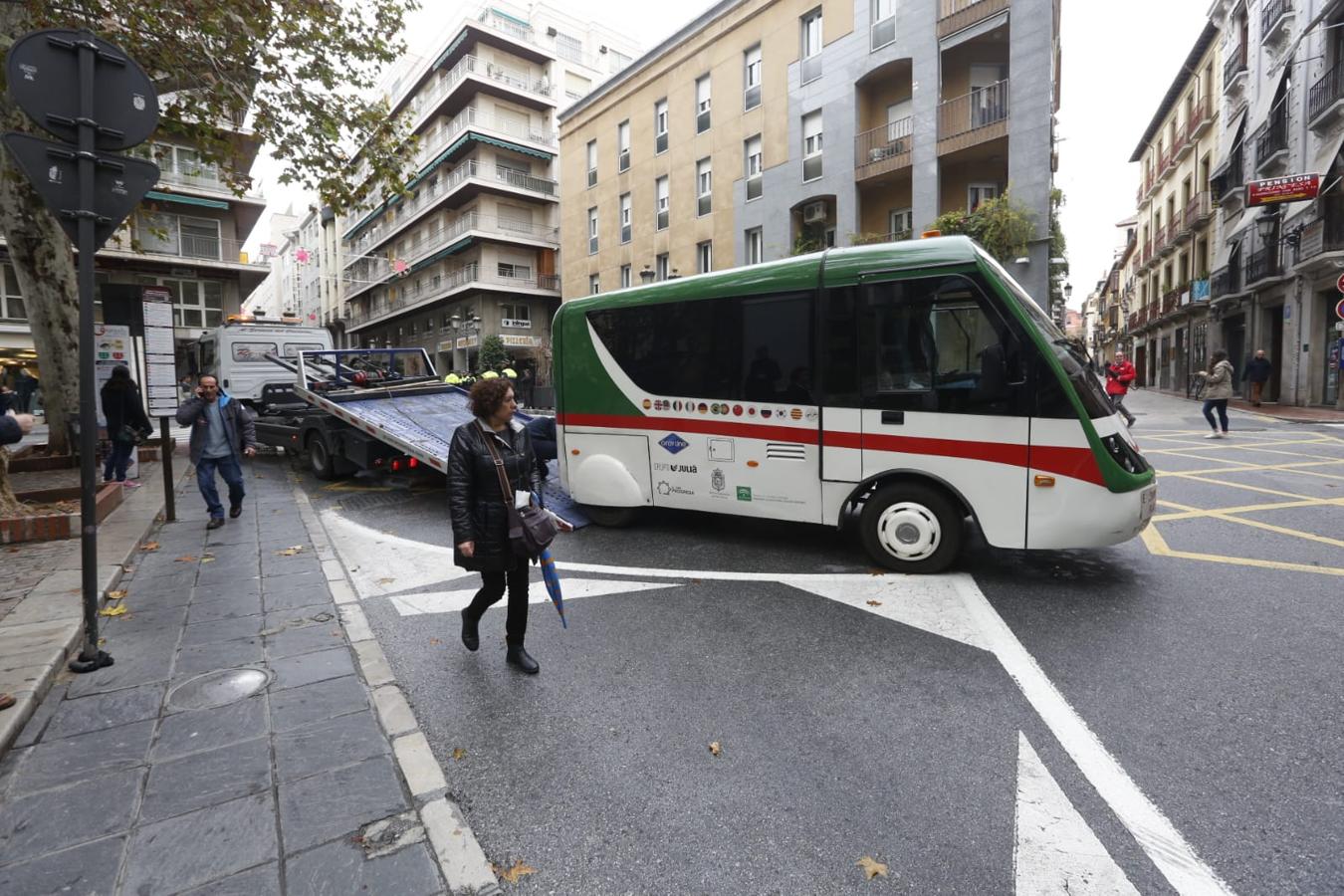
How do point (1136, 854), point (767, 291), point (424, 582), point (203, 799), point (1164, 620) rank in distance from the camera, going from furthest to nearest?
point (767, 291), point (424, 582), point (1164, 620), point (203, 799), point (1136, 854)

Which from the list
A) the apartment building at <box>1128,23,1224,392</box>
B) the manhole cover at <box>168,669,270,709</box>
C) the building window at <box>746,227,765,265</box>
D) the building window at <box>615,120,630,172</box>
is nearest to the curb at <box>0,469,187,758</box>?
the manhole cover at <box>168,669,270,709</box>

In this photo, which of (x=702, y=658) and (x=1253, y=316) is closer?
(x=702, y=658)

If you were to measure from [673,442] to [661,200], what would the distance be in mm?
24293

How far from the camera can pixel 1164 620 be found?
423cm

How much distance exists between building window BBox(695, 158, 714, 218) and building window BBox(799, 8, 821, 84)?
507 centimetres

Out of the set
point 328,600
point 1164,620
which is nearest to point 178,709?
point 328,600

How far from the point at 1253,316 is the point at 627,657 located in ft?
103

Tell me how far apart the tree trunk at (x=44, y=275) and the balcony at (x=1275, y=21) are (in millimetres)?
32201

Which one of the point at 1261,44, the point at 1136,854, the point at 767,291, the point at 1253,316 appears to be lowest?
the point at 1136,854

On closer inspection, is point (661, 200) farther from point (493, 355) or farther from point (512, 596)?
point (512, 596)

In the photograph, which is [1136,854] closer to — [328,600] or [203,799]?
[203,799]

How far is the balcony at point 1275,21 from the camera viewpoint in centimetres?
2231

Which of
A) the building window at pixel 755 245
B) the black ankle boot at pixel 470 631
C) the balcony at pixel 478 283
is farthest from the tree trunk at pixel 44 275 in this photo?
the balcony at pixel 478 283

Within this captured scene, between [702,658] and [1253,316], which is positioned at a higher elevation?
[1253,316]
